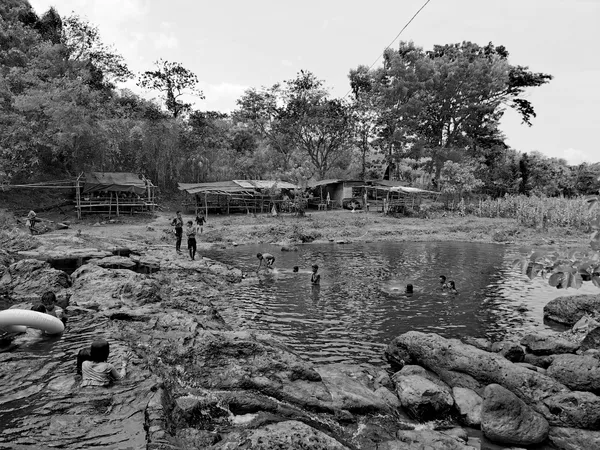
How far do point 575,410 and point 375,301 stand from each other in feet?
27.4

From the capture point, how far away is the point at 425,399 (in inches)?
313

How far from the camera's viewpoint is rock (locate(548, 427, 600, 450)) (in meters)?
7.05

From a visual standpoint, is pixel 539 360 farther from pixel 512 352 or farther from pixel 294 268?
pixel 294 268

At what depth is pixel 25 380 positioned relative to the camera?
857 cm

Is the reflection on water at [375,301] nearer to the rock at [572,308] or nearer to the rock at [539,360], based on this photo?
the rock at [572,308]

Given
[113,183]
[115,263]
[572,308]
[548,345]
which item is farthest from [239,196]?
[548,345]

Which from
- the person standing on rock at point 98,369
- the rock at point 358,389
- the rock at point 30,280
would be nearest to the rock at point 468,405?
the rock at point 358,389

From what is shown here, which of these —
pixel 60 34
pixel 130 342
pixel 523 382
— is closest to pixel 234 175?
pixel 60 34

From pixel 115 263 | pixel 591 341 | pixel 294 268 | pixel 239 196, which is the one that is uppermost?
pixel 239 196

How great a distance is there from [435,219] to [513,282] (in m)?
23.3

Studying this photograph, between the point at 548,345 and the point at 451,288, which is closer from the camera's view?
the point at 548,345

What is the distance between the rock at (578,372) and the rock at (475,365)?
361 mm

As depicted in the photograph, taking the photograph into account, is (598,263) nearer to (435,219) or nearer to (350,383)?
(350,383)

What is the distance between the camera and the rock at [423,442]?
6.43 m
